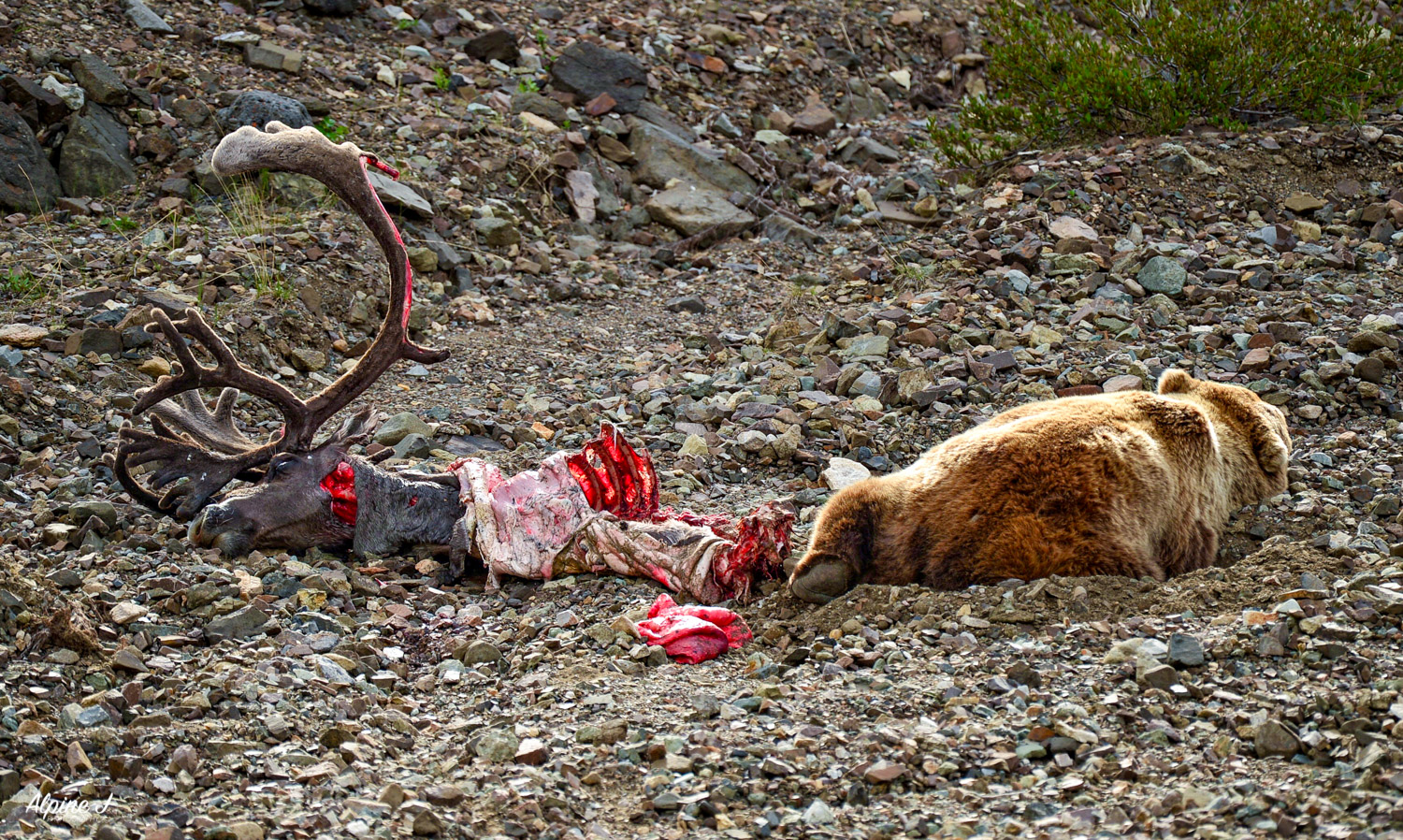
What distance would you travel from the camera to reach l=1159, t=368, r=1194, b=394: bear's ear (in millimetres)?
5406

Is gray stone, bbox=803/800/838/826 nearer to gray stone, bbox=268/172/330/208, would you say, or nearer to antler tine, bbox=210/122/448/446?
antler tine, bbox=210/122/448/446

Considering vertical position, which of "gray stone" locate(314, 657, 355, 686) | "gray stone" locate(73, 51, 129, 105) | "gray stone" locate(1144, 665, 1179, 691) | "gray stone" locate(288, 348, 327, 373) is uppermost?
"gray stone" locate(73, 51, 129, 105)

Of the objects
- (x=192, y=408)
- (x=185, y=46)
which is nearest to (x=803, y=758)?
(x=192, y=408)

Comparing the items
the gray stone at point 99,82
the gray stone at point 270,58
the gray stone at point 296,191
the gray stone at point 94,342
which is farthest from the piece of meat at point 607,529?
the gray stone at point 270,58

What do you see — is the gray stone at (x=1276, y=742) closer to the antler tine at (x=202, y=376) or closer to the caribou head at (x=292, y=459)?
the caribou head at (x=292, y=459)

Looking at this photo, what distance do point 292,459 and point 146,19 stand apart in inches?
265

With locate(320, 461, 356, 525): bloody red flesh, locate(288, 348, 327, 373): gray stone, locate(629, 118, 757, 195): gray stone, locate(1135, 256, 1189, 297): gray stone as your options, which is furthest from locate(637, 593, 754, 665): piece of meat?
locate(629, 118, 757, 195): gray stone

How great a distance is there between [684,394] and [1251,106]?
18.2ft

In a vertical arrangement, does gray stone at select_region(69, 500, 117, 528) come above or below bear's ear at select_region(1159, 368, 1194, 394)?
below

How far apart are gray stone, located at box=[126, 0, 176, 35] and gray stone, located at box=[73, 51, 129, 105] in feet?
2.86

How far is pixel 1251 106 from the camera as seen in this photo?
9898mm

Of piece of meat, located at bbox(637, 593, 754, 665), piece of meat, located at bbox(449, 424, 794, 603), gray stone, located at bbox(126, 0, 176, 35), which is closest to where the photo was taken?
piece of meat, located at bbox(637, 593, 754, 665)

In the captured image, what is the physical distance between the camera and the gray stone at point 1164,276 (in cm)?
807

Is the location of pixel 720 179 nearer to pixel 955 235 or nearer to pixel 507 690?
pixel 955 235
